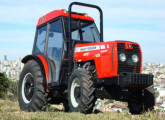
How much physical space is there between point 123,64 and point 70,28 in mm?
1802

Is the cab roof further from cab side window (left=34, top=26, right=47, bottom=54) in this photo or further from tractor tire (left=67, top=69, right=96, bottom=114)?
tractor tire (left=67, top=69, right=96, bottom=114)

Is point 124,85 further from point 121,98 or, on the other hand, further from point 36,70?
point 36,70

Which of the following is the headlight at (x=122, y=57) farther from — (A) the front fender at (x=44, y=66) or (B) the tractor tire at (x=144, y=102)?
(A) the front fender at (x=44, y=66)

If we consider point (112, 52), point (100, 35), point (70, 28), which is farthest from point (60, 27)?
point (112, 52)

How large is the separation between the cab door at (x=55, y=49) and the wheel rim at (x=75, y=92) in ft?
2.76

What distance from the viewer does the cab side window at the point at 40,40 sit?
902 cm

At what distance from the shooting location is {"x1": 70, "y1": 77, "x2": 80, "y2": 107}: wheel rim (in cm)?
697

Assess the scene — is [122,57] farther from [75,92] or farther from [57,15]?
[57,15]

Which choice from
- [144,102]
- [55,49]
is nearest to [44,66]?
[55,49]

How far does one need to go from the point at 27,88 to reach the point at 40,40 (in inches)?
60.5

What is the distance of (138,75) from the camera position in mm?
6480

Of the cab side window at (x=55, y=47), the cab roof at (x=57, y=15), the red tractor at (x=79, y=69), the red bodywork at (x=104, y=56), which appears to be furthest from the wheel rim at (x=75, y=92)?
the cab roof at (x=57, y=15)

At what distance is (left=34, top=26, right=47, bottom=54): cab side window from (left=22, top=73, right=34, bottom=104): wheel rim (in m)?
0.88

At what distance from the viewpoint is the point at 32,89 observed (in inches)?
330
